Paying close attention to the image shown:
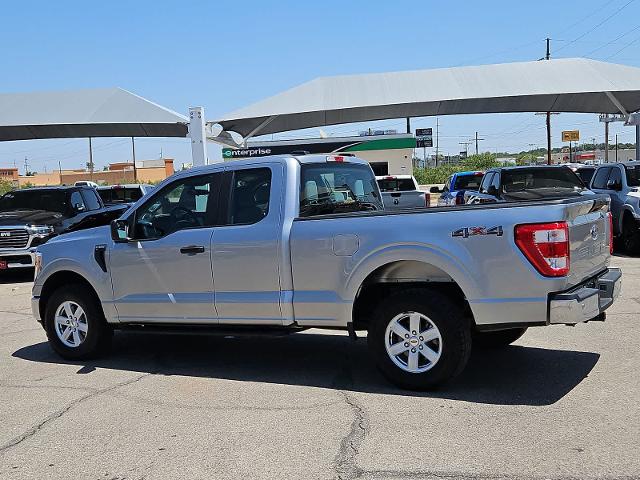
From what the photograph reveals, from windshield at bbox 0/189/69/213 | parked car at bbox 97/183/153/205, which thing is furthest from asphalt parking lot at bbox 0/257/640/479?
parked car at bbox 97/183/153/205

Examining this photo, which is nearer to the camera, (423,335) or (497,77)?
(423,335)

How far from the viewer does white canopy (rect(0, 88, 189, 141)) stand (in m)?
22.9

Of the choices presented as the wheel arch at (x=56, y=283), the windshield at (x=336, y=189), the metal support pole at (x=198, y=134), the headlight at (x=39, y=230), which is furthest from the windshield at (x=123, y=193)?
the windshield at (x=336, y=189)

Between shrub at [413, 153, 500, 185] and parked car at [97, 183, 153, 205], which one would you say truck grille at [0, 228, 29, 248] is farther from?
shrub at [413, 153, 500, 185]

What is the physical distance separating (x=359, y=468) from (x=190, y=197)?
3.40m

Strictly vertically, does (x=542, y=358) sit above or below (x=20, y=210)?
below

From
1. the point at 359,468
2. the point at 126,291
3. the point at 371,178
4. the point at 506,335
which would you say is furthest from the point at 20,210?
the point at 359,468

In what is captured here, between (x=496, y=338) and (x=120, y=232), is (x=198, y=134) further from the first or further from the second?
(x=496, y=338)

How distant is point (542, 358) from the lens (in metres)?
6.45

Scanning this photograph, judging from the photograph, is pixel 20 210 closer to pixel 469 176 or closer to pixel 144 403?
pixel 144 403

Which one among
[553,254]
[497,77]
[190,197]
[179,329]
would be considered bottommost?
[179,329]

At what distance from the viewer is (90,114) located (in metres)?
23.3

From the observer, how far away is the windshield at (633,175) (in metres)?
13.7

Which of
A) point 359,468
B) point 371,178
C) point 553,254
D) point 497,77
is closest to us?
point 359,468
